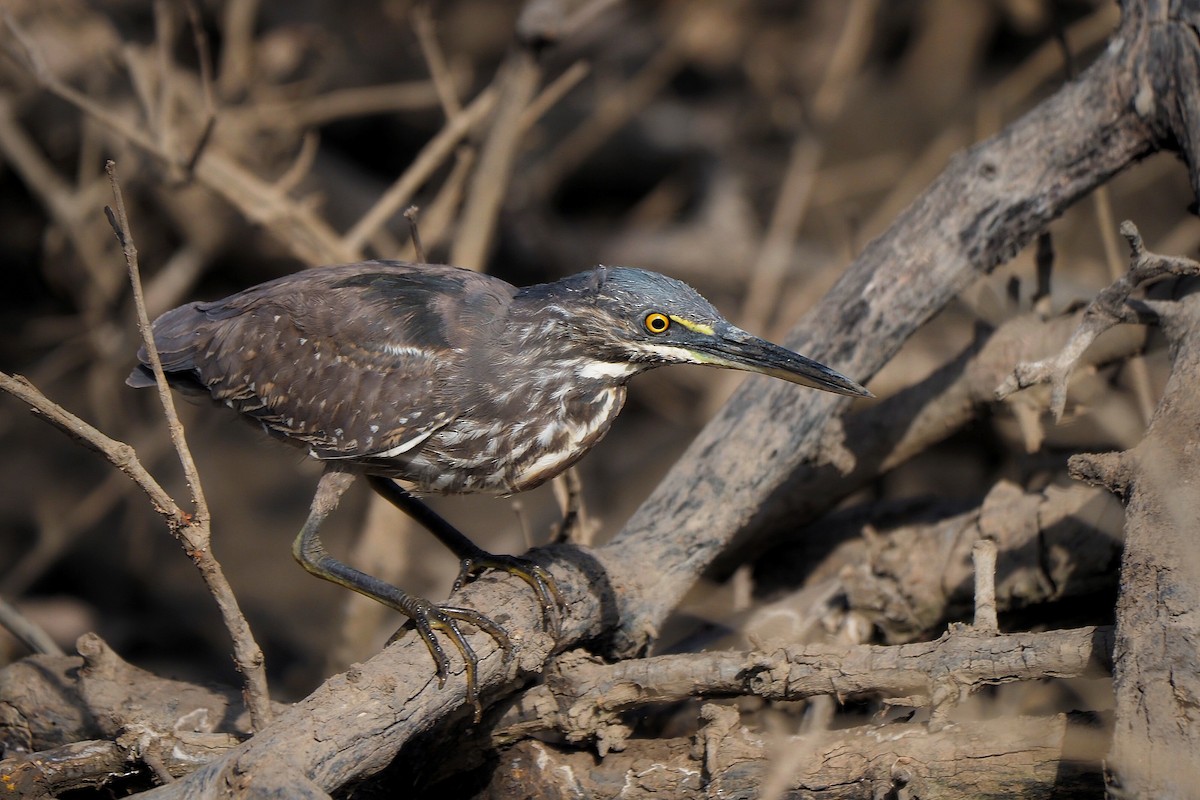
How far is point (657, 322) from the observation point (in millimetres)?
3494

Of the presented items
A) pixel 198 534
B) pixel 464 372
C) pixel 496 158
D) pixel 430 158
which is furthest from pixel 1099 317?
pixel 430 158

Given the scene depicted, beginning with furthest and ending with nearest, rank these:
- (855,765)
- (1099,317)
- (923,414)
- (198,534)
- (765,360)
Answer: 1. (923,414)
2. (1099,317)
3. (765,360)
4. (855,765)
5. (198,534)

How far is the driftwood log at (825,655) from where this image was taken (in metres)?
2.82

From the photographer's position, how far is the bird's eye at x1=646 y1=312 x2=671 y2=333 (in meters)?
3.49

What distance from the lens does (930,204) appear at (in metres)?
4.11

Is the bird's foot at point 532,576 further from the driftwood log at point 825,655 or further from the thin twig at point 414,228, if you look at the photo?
the thin twig at point 414,228

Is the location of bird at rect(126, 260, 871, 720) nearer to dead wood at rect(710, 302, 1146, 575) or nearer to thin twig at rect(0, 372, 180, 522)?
thin twig at rect(0, 372, 180, 522)

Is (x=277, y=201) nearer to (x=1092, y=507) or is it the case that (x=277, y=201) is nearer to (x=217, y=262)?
(x=217, y=262)

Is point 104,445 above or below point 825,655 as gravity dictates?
above

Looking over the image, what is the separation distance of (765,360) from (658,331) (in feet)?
1.09

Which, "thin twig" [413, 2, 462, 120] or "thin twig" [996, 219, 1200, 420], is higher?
"thin twig" [413, 2, 462, 120]

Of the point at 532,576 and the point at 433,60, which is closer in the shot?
the point at 532,576

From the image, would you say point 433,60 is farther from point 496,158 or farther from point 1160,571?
point 1160,571

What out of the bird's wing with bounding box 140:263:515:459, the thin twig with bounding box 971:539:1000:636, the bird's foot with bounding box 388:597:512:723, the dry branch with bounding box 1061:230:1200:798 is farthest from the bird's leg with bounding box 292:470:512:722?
the dry branch with bounding box 1061:230:1200:798
